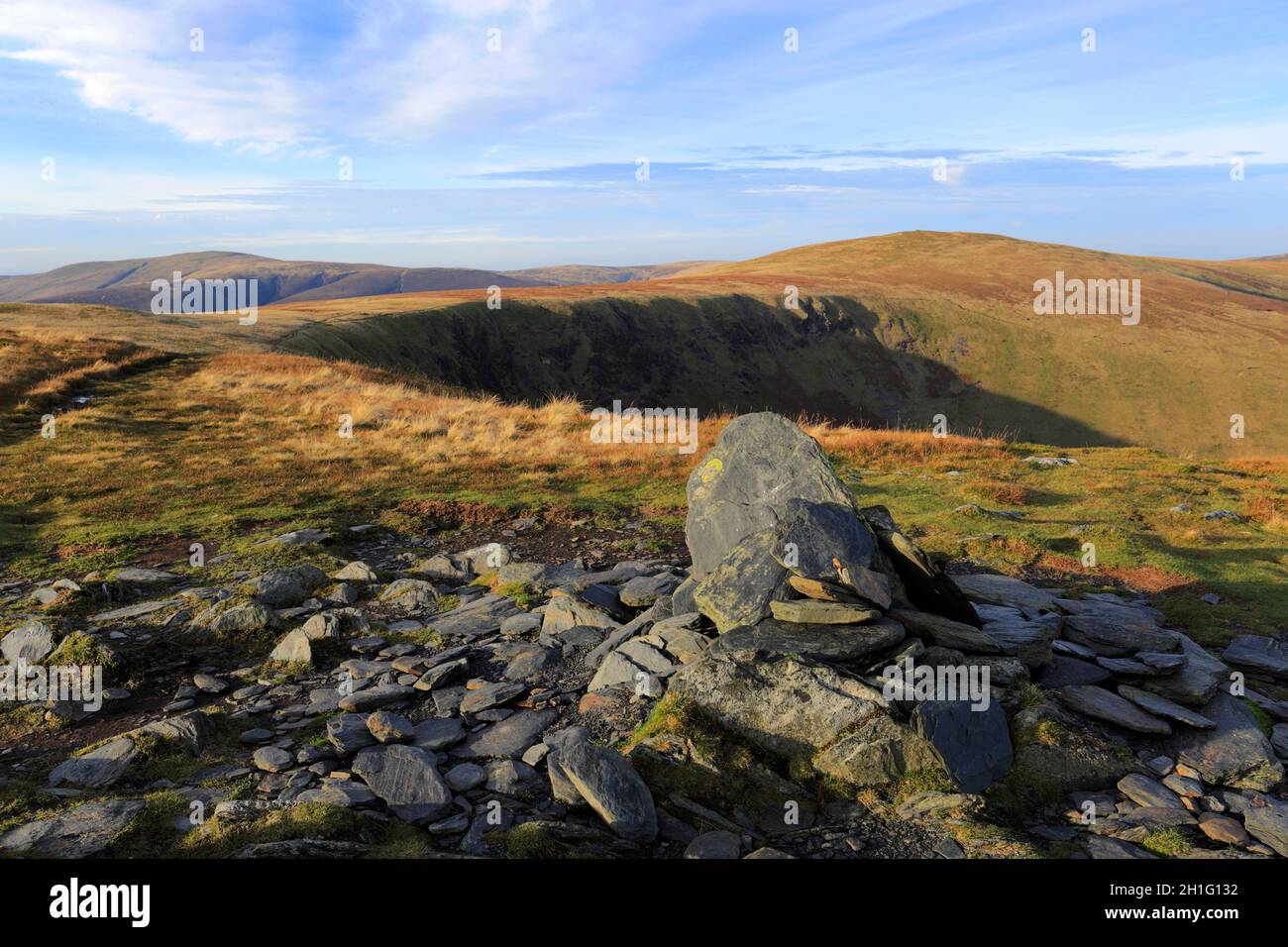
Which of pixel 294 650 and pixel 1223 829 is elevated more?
pixel 294 650

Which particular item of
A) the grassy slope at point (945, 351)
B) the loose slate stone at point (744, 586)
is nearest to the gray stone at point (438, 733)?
the loose slate stone at point (744, 586)

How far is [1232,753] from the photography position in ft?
23.8

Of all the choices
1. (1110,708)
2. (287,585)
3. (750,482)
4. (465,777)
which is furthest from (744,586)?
(287,585)

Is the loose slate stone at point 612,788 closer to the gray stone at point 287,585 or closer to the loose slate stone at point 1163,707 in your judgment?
the loose slate stone at point 1163,707

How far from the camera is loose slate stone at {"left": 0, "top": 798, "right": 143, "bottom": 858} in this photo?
5570 mm

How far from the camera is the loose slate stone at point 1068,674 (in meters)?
8.59

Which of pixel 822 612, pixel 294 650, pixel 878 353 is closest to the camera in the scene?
pixel 822 612

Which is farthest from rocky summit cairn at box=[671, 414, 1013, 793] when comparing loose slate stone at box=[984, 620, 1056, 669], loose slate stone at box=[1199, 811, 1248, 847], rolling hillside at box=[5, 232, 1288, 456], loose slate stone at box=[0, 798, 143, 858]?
rolling hillside at box=[5, 232, 1288, 456]

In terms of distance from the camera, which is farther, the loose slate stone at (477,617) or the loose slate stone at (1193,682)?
the loose slate stone at (477,617)

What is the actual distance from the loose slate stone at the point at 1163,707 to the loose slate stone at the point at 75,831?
10.1m

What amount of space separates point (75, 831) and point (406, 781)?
255cm

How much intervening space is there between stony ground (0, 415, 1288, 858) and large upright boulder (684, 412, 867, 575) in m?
0.04

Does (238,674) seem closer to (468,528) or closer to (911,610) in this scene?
(468,528)

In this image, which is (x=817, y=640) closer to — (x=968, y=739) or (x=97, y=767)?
(x=968, y=739)
